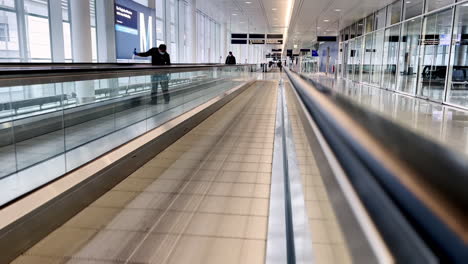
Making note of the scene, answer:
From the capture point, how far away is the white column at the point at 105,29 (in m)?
12.8

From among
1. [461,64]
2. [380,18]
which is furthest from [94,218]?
[380,18]

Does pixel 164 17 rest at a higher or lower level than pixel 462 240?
higher

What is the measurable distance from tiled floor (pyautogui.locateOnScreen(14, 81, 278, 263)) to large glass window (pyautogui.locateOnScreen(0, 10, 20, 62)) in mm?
5718

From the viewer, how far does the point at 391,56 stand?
1841 cm

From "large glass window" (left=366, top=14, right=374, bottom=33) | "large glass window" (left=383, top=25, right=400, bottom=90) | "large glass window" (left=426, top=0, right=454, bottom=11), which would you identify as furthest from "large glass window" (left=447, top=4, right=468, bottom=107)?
"large glass window" (left=366, top=14, right=374, bottom=33)

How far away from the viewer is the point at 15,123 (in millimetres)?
3789

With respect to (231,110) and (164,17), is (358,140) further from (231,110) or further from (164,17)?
(164,17)

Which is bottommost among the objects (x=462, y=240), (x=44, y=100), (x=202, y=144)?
(x=202, y=144)

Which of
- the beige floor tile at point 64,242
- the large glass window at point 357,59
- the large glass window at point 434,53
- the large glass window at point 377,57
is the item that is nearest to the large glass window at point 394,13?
the large glass window at point 377,57

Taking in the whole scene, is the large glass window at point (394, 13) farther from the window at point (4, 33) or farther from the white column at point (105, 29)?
the window at point (4, 33)

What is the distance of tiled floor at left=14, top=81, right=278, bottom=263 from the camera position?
114 inches

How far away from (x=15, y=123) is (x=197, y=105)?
618 cm

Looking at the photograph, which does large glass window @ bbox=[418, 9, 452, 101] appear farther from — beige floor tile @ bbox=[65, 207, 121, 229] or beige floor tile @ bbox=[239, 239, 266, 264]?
beige floor tile @ bbox=[65, 207, 121, 229]

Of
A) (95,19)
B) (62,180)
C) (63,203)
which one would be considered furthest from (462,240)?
(95,19)
